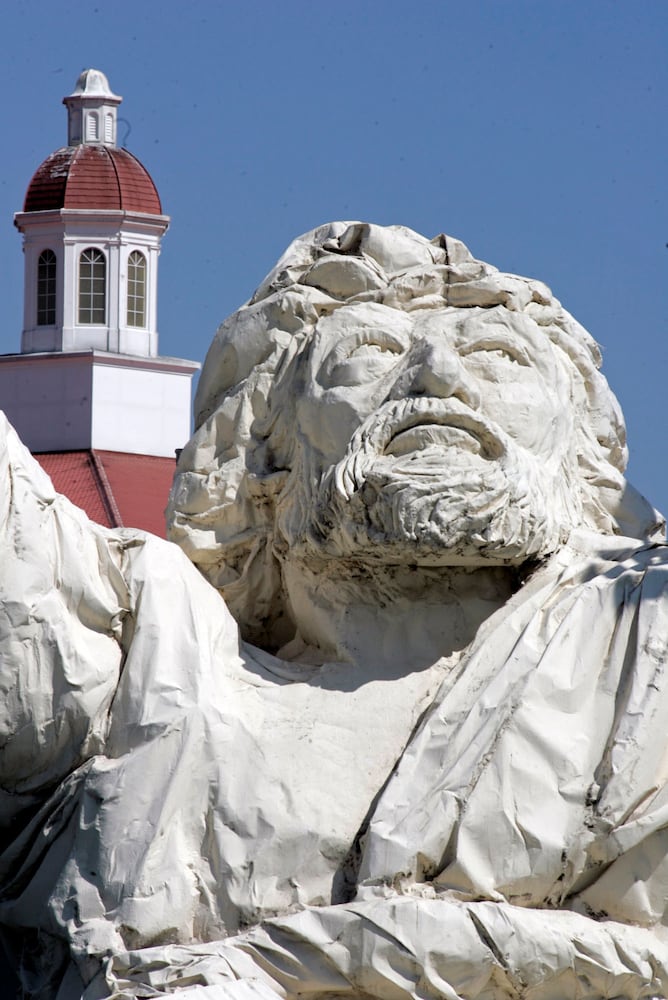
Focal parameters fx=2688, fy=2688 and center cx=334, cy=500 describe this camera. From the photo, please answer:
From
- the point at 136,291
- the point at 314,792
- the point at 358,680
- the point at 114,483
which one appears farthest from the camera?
the point at 136,291

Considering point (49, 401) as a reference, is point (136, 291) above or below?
above

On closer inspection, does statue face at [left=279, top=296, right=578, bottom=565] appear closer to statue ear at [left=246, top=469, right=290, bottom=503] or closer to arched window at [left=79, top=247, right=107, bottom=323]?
statue ear at [left=246, top=469, right=290, bottom=503]

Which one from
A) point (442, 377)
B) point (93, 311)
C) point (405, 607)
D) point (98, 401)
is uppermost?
point (93, 311)

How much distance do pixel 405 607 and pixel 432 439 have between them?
619mm

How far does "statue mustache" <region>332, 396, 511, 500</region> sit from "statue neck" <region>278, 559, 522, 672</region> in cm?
37

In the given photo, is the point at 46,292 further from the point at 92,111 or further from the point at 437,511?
the point at 437,511

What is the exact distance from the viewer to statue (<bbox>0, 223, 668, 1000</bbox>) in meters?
8.20

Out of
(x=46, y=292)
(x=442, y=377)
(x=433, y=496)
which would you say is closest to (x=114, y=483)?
(x=46, y=292)

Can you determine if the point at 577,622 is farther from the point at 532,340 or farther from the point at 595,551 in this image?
the point at 532,340

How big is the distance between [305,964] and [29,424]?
2068 inches

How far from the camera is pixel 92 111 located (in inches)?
2530

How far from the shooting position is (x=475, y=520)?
28.3 ft

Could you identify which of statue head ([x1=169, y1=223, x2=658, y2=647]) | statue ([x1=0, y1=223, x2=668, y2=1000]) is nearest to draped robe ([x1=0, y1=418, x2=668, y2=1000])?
statue ([x1=0, y1=223, x2=668, y2=1000])

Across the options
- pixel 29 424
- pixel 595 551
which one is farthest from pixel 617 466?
pixel 29 424
